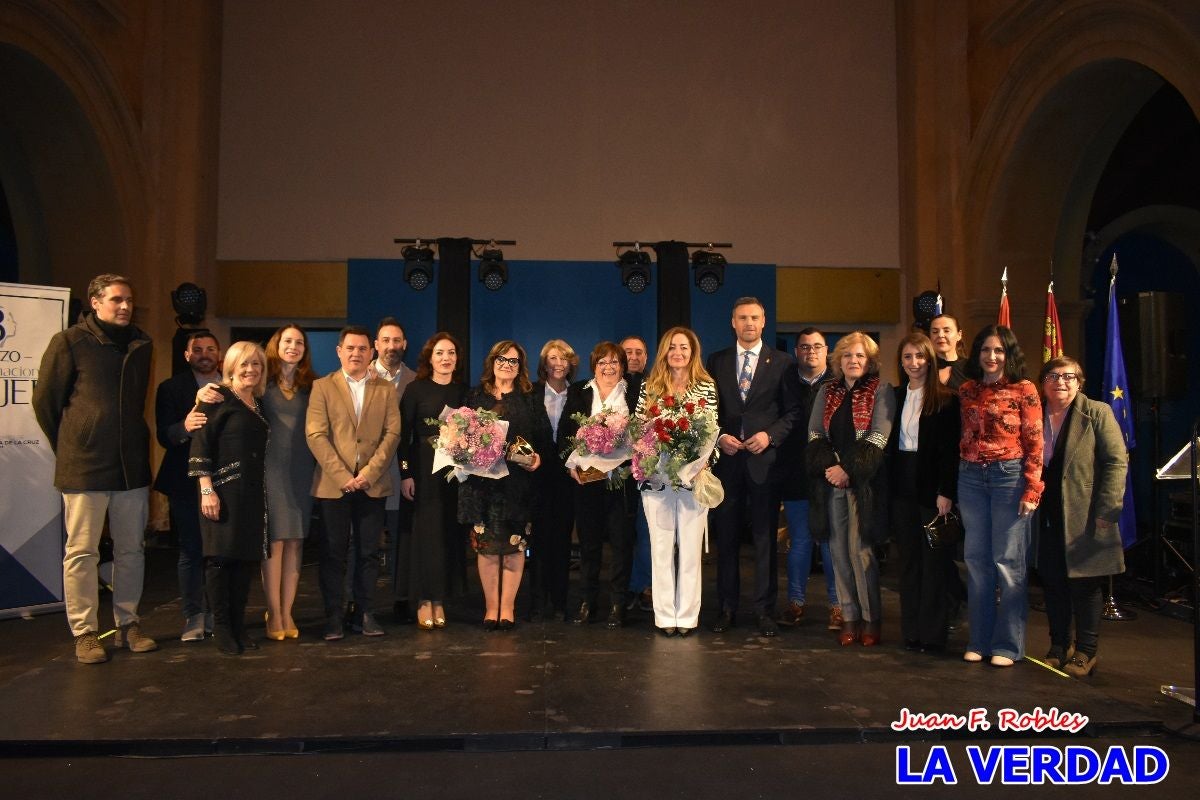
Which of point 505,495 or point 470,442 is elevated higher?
point 470,442

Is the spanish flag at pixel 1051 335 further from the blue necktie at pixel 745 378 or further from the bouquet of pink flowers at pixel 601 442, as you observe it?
the bouquet of pink flowers at pixel 601 442

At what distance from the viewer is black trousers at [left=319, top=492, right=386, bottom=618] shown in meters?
4.42

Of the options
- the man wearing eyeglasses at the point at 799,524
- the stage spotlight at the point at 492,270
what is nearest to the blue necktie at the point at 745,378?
the man wearing eyeglasses at the point at 799,524

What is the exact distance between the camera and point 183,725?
3188 mm

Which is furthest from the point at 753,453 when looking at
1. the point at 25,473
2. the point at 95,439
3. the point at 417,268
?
the point at 417,268

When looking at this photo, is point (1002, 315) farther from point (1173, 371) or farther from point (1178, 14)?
point (1178, 14)

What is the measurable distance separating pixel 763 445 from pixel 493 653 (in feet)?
5.47

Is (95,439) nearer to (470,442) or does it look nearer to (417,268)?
(470,442)

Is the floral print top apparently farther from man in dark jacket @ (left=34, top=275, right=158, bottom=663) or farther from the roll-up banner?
the roll-up banner

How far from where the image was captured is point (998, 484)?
3916 millimetres

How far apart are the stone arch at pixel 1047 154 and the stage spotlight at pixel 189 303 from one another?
22.7 ft

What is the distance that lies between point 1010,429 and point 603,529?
2063mm

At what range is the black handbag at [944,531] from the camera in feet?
13.3

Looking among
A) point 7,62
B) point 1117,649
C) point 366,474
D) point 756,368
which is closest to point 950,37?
point 756,368
